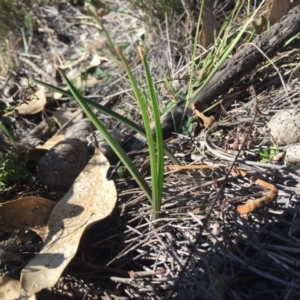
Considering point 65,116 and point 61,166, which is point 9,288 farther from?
point 65,116

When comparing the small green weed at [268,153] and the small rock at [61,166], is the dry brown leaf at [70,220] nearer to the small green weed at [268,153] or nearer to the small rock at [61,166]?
the small rock at [61,166]

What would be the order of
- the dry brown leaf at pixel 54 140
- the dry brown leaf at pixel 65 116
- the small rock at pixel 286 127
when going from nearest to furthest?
the small rock at pixel 286 127 < the dry brown leaf at pixel 54 140 < the dry brown leaf at pixel 65 116

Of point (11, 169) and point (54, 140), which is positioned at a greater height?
point (11, 169)

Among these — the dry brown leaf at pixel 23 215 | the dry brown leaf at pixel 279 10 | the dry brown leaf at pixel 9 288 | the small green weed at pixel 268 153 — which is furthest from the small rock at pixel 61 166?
the dry brown leaf at pixel 279 10

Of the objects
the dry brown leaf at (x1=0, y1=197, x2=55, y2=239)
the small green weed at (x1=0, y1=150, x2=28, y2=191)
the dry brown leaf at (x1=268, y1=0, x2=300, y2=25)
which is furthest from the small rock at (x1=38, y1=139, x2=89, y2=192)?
the dry brown leaf at (x1=268, y1=0, x2=300, y2=25)

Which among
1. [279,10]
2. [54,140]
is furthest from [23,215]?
[279,10]

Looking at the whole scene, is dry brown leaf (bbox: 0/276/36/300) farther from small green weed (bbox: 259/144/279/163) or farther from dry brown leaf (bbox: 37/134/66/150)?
small green weed (bbox: 259/144/279/163)

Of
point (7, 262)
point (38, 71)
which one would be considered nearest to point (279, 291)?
point (7, 262)

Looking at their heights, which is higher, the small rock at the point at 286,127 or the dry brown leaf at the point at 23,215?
the dry brown leaf at the point at 23,215
